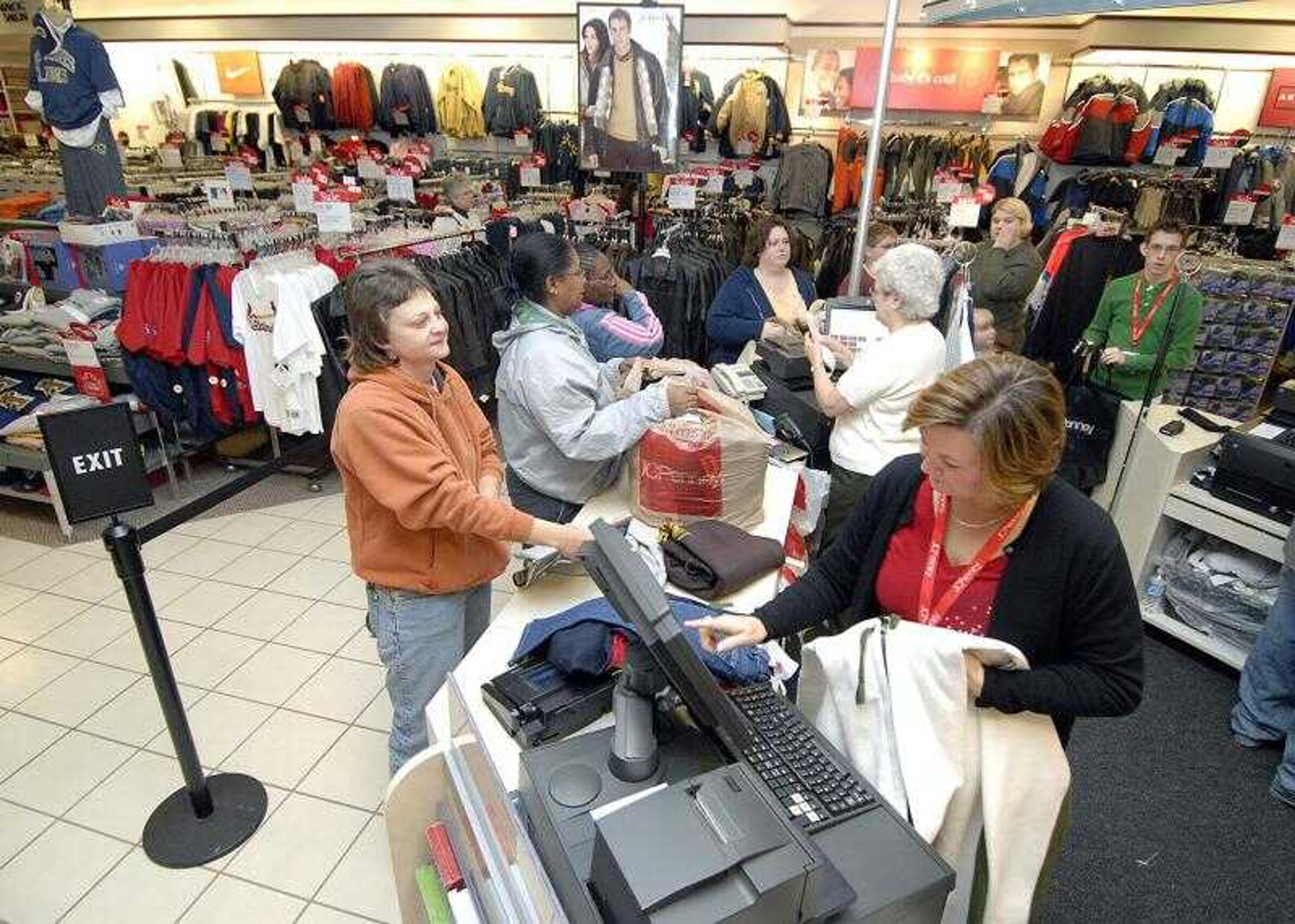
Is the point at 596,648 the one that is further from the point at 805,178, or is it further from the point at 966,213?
the point at 805,178

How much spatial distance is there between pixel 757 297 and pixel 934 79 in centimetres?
514

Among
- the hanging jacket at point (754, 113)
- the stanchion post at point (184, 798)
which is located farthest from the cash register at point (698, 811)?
the hanging jacket at point (754, 113)

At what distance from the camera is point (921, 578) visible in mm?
1520

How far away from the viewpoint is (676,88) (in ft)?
15.1

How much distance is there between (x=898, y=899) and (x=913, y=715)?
0.38m

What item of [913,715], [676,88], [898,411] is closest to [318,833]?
[913,715]

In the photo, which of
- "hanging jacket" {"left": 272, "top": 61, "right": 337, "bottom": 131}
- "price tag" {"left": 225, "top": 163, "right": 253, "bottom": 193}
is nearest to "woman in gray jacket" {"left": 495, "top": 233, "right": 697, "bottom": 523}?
"price tag" {"left": 225, "top": 163, "right": 253, "bottom": 193}

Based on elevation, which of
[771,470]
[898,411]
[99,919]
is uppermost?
[898,411]

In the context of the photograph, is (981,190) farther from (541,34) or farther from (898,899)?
(541,34)

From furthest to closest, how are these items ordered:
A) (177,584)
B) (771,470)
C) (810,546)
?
(177,584) → (810,546) → (771,470)

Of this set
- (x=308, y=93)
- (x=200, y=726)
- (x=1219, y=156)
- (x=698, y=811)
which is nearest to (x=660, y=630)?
(x=698, y=811)

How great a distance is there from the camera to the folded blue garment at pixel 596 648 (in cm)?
145

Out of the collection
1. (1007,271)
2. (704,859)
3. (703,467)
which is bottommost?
(703,467)

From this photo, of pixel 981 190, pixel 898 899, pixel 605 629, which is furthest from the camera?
pixel 981 190
